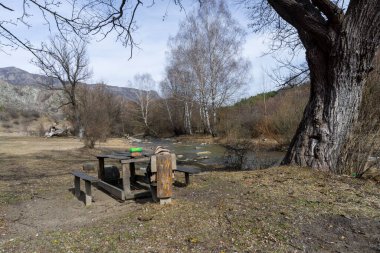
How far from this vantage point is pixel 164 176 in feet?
17.6

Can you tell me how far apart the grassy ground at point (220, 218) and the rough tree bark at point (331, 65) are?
1.95ft

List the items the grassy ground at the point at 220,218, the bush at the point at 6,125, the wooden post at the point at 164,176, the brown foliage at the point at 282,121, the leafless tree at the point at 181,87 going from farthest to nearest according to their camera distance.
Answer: the bush at the point at 6,125
the leafless tree at the point at 181,87
the brown foliage at the point at 282,121
the wooden post at the point at 164,176
the grassy ground at the point at 220,218

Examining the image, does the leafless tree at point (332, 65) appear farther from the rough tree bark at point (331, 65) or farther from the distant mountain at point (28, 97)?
the distant mountain at point (28, 97)

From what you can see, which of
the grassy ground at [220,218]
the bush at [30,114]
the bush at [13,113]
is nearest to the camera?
the grassy ground at [220,218]

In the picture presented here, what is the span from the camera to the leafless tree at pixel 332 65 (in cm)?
654

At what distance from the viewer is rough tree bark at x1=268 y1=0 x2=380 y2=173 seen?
654cm

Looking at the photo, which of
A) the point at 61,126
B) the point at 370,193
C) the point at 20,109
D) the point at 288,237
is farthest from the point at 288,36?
the point at 20,109

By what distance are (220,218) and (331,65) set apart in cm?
389

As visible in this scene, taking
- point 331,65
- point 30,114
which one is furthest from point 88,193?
point 30,114

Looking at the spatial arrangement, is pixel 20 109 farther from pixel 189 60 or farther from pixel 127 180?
pixel 127 180

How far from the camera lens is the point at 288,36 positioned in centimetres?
1022

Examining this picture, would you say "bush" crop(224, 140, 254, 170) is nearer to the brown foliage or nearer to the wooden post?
the brown foliage

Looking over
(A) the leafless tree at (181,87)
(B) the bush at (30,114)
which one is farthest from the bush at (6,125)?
(A) the leafless tree at (181,87)

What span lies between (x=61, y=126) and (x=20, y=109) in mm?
10942
